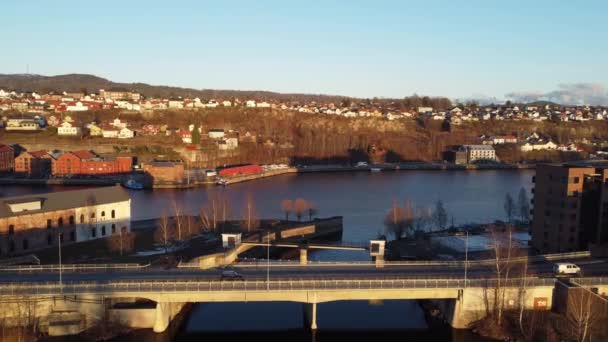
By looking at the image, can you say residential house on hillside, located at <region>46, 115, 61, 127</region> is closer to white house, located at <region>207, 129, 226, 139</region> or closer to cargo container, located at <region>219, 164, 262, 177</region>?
white house, located at <region>207, 129, 226, 139</region>

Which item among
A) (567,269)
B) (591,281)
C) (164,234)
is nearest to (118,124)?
(164,234)

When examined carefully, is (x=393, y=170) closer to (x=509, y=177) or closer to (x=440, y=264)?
(x=509, y=177)

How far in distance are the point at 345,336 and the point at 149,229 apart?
909 centimetres

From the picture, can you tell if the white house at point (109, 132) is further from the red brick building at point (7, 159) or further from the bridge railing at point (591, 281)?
the bridge railing at point (591, 281)

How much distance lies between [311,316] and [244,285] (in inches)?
58.8

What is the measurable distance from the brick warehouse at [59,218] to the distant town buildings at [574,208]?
1261 centimetres

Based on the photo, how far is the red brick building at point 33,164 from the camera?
35031 mm

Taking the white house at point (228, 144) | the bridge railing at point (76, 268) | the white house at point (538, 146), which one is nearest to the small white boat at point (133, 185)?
the white house at point (228, 144)

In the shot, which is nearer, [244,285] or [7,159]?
[244,285]

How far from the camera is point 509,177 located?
39.1 metres

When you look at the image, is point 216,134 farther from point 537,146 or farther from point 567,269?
point 567,269

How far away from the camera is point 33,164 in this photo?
116 feet

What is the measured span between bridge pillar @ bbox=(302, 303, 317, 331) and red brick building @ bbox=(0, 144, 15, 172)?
104 feet

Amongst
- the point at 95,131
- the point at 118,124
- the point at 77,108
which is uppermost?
the point at 77,108
